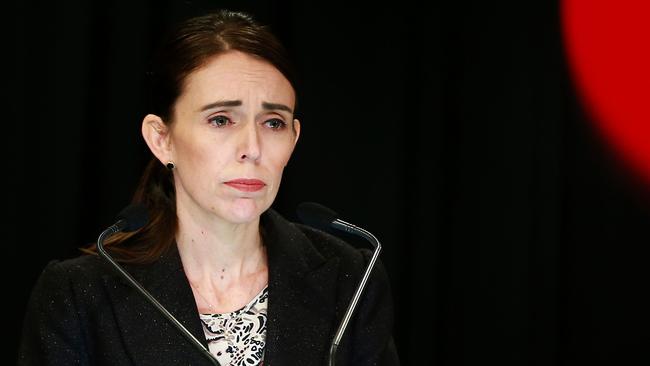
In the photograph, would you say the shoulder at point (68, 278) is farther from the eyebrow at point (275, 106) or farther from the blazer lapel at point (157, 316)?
the eyebrow at point (275, 106)

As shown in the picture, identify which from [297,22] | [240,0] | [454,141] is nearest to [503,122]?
[454,141]

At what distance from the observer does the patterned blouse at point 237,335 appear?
1871mm

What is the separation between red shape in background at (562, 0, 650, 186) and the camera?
9.37 feet

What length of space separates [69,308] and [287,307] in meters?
0.43

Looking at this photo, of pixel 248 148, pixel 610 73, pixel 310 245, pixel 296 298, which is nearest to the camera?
pixel 248 148

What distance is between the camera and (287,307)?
193 centimetres

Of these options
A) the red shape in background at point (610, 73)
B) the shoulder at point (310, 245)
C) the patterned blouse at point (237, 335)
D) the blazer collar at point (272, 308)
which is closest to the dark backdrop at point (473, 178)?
the red shape in background at point (610, 73)

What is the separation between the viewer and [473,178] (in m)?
2.95

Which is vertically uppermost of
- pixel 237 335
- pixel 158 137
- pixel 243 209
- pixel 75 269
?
pixel 158 137

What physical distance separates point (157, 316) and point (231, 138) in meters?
0.37

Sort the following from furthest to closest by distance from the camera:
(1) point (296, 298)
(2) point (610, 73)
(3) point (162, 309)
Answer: (2) point (610, 73), (1) point (296, 298), (3) point (162, 309)

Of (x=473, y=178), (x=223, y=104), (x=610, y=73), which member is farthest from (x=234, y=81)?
(x=610, y=73)

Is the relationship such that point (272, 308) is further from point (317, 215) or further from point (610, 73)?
point (610, 73)

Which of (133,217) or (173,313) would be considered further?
(173,313)
